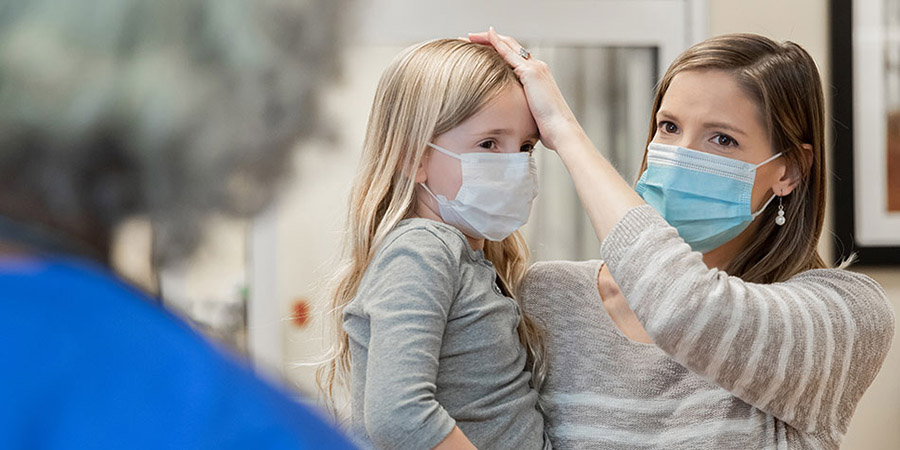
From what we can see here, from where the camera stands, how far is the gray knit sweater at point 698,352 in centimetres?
124

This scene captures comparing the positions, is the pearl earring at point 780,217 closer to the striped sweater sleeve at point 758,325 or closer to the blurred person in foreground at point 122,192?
the striped sweater sleeve at point 758,325

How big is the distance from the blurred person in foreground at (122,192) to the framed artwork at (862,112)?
8.97 feet

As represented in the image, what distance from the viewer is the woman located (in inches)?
49.4

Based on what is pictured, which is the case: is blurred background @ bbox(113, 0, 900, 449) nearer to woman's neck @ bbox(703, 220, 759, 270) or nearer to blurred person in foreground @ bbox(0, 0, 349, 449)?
woman's neck @ bbox(703, 220, 759, 270)

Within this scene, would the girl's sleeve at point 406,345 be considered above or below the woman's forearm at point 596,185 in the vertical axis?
below

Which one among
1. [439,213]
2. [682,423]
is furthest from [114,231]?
[682,423]

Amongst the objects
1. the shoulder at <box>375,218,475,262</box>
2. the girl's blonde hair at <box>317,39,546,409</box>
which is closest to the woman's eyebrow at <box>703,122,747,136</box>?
the girl's blonde hair at <box>317,39,546,409</box>

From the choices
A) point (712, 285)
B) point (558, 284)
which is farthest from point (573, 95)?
point (712, 285)

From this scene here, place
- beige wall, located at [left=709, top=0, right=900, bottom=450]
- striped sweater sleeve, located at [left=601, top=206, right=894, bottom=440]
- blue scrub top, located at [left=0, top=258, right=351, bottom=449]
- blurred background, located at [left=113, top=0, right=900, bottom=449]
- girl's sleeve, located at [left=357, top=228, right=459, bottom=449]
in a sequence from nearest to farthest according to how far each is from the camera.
→ blue scrub top, located at [left=0, top=258, right=351, bottom=449] < girl's sleeve, located at [left=357, top=228, right=459, bottom=449] < striped sweater sleeve, located at [left=601, top=206, right=894, bottom=440] < blurred background, located at [left=113, top=0, right=900, bottom=449] < beige wall, located at [left=709, top=0, right=900, bottom=450]

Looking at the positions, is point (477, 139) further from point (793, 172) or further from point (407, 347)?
point (793, 172)

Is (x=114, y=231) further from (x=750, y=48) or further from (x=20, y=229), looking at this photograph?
(x=750, y=48)

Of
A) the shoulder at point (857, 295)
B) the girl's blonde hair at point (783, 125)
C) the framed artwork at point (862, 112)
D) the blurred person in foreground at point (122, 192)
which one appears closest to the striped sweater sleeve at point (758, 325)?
the shoulder at point (857, 295)

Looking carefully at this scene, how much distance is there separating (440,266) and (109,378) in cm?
84

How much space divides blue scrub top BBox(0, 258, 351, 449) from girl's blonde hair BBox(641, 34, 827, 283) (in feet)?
3.94
